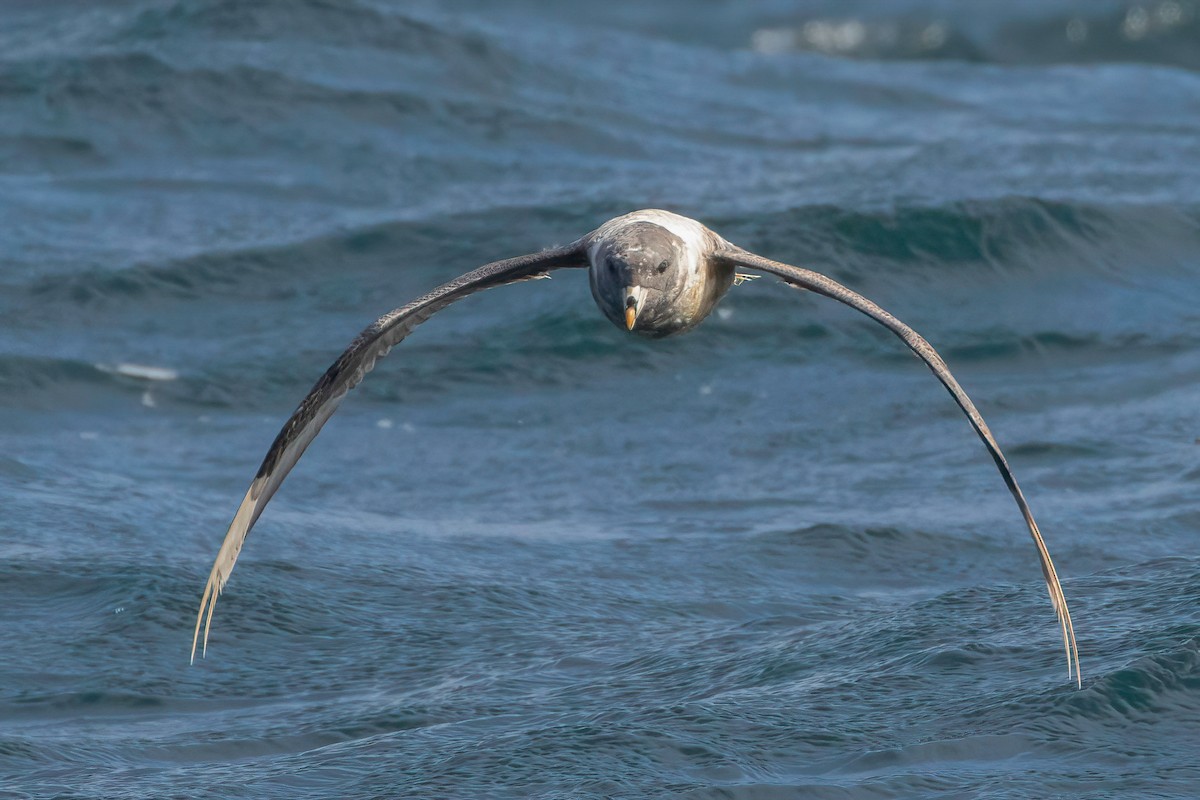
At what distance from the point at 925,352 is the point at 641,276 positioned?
122cm

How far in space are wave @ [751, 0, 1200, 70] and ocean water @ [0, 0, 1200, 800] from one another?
0.87m

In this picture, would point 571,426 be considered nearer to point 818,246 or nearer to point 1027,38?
point 818,246

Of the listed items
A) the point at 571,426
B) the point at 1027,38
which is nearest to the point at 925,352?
the point at 571,426

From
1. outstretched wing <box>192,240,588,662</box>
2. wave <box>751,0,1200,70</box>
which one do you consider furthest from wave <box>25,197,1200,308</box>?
wave <box>751,0,1200,70</box>

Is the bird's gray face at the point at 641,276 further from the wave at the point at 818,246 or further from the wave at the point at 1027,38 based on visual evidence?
the wave at the point at 1027,38

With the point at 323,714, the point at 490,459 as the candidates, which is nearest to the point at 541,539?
the point at 490,459

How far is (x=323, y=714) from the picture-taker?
28.5ft

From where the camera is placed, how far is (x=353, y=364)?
7.82 metres

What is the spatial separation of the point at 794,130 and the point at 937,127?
1.86 metres

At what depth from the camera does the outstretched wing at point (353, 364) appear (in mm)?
7699

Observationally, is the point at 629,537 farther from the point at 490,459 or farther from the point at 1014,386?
the point at 1014,386

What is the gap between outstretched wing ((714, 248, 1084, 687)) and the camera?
6.77m

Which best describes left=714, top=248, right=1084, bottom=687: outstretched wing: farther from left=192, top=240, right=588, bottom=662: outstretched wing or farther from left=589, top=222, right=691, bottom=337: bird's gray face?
left=192, top=240, right=588, bottom=662: outstretched wing

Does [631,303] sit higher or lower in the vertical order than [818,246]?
higher
